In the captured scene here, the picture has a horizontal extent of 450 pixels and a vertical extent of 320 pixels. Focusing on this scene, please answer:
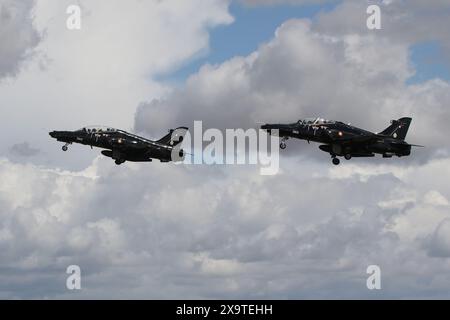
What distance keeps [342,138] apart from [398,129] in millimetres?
10138

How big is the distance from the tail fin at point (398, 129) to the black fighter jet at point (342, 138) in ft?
5.35

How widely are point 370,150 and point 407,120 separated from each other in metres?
8.61

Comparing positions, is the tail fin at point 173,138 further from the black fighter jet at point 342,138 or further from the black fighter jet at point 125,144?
the black fighter jet at point 342,138

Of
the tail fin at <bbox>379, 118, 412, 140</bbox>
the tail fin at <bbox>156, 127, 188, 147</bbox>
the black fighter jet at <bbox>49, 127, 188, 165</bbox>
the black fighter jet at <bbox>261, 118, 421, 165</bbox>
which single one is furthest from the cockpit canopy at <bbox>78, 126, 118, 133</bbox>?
the tail fin at <bbox>379, 118, 412, 140</bbox>

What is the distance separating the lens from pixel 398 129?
9844 centimetres
